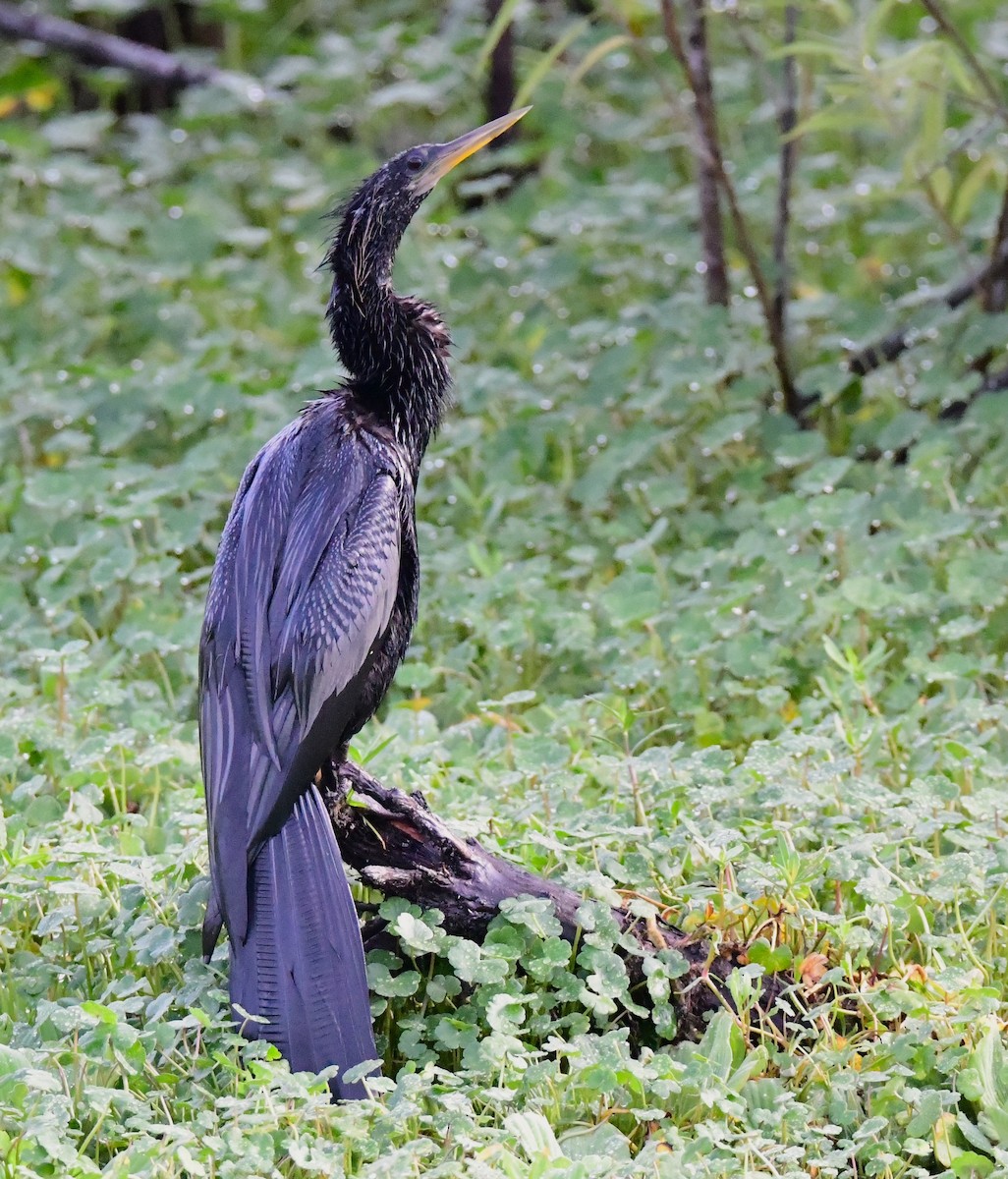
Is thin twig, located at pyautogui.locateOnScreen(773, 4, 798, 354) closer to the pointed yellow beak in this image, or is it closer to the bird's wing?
the pointed yellow beak

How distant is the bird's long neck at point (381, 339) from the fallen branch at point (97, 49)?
15.9 ft

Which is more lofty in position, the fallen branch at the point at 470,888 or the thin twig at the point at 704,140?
the thin twig at the point at 704,140

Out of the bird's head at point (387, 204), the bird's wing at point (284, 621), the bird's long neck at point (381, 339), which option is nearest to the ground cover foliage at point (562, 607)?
the bird's wing at point (284, 621)

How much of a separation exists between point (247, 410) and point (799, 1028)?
3.42 meters

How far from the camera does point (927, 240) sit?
264 inches

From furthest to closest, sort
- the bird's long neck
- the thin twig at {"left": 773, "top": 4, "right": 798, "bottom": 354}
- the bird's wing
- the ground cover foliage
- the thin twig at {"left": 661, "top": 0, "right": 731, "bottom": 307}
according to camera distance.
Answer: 1. the thin twig at {"left": 773, "top": 4, "right": 798, "bottom": 354}
2. the thin twig at {"left": 661, "top": 0, "right": 731, "bottom": 307}
3. the bird's long neck
4. the bird's wing
5. the ground cover foliage

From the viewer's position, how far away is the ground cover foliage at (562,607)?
2803 millimetres

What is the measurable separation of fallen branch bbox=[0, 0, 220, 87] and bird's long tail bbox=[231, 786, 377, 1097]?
19.4ft

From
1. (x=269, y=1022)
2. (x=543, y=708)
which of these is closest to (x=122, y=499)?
(x=543, y=708)

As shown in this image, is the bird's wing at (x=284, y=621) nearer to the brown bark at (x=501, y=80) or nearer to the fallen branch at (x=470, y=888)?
the fallen branch at (x=470, y=888)

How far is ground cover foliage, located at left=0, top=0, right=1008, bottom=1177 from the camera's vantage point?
2.80 metres

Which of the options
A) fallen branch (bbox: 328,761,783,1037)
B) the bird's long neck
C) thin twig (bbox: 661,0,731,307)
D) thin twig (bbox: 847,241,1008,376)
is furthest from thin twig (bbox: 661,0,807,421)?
fallen branch (bbox: 328,761,783,1037)

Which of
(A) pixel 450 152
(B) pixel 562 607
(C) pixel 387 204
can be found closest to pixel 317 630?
(C) pixel 387 204

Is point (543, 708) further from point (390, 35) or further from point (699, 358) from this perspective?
point (390, 35)
